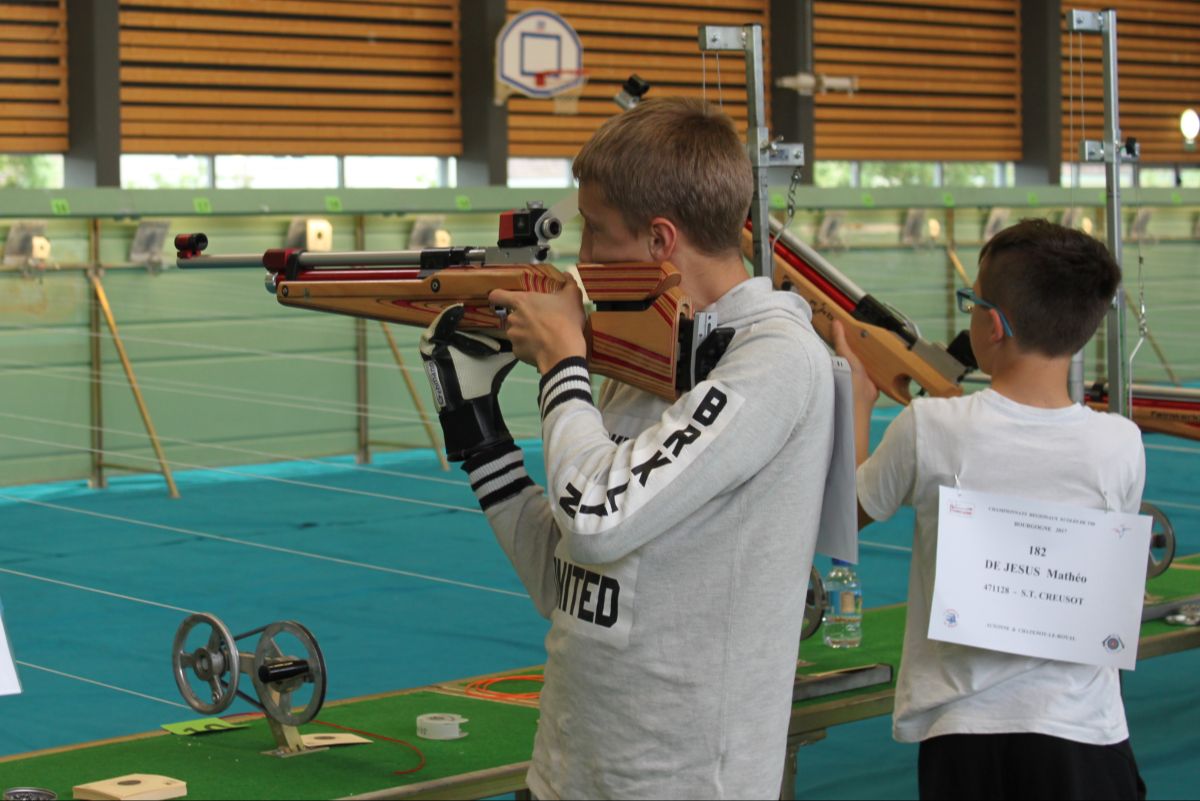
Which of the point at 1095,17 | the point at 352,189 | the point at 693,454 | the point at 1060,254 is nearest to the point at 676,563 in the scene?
the point at 693,454

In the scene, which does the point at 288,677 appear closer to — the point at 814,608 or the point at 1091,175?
the point at 814,608

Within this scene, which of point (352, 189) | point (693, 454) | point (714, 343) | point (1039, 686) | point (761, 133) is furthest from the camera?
point (352, 189)

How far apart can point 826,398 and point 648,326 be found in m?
0.18

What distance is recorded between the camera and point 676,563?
139 centimetres

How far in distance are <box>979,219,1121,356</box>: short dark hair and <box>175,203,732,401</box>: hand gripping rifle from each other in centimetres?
51

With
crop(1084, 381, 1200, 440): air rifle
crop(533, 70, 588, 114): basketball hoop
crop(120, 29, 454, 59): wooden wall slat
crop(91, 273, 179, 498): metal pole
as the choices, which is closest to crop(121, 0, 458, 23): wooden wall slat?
crop(120, 29, 454, 59): wooden wall slat

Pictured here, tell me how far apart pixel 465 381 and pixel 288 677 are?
1.81 ft

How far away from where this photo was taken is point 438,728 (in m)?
2.02

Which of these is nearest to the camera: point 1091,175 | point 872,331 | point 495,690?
point 495,690

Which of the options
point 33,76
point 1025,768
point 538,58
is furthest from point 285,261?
point 538,58

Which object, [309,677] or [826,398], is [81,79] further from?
[826,398]

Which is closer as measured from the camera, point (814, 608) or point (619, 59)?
point (814, 608)

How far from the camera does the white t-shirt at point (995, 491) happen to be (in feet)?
5.82

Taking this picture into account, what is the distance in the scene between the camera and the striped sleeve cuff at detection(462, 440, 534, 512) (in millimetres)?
1509
